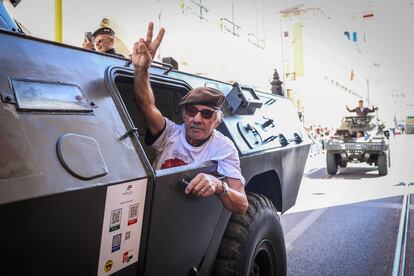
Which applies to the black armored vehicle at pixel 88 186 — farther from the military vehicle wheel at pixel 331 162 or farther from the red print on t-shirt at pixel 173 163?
the military vehicle wheel at pixel 331 162

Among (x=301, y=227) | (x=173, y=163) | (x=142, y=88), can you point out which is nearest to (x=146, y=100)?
(x=142, y=88)

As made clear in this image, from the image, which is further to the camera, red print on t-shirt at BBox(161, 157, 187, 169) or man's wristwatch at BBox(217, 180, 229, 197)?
red print on t-shirt at BBox(161, 157, 187, 169)

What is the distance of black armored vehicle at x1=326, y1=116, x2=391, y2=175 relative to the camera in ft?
32.5

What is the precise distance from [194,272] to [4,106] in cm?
125

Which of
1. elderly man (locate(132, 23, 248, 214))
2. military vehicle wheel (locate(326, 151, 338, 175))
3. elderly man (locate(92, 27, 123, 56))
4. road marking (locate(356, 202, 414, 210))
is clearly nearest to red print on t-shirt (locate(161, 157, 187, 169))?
elderly man (locate(132, 23, 248, 214))

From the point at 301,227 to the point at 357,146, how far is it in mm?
5825

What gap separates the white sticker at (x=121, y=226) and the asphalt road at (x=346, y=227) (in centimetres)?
241

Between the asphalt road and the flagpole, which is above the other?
the flagpole

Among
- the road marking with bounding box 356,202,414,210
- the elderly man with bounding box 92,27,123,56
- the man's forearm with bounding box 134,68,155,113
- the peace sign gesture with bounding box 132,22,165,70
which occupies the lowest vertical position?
the road marking with bounding box 356,202,414,210

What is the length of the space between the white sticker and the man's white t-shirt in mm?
575

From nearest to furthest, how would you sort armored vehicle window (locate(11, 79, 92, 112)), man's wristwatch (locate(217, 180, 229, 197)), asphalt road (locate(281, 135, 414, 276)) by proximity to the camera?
armored vehicle window (locate(11, 79, 92, 112)) < man's wristwatch (locate(217, 180, 229, 197)) < asphalt road (locate(281, 135, 414, 276))

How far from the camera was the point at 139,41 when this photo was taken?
189 cm

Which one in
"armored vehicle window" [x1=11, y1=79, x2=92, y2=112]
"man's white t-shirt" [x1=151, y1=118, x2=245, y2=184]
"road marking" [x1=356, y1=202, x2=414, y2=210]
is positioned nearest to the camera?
"armored vehicle window" [x1=11, y1=79, x2=92, y2=112]

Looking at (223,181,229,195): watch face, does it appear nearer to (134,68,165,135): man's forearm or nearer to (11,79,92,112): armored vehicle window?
(134,68,165,135): man's forearm
